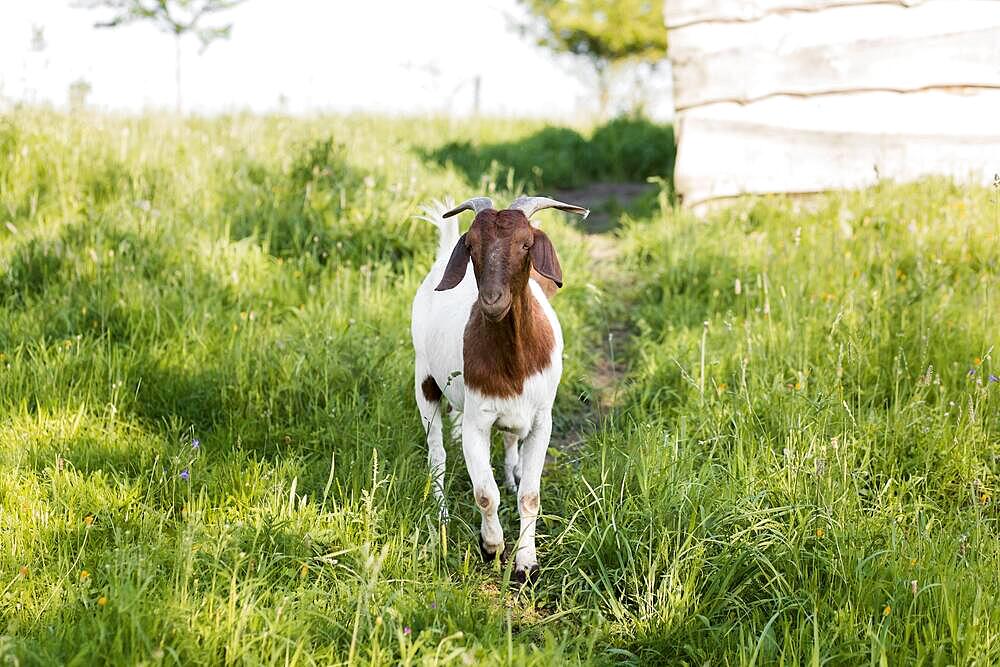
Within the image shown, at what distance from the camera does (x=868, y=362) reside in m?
4.29

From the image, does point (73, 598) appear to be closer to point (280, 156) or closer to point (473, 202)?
point (473, 202)

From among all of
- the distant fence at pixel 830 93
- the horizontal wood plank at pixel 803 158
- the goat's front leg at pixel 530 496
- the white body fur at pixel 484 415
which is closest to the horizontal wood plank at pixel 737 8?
the distant fence at pixel 830 93

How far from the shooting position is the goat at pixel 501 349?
10.0 ft

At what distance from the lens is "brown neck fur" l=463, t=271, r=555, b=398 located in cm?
329

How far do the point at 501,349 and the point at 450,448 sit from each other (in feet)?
3.40

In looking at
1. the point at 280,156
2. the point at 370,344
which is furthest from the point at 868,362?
the point at 280,156

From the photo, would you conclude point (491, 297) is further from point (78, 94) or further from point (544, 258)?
point (78, 94)

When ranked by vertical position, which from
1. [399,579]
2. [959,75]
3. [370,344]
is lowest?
[399,579]

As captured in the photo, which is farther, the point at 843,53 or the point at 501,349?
the point at 843,53

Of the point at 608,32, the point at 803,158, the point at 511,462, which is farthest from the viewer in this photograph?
the point at 608,32

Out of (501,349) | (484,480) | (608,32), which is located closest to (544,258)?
(501,349)

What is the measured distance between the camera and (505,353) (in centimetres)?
331

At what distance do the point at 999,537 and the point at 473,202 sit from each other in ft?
7.68

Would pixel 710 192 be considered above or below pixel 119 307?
above
